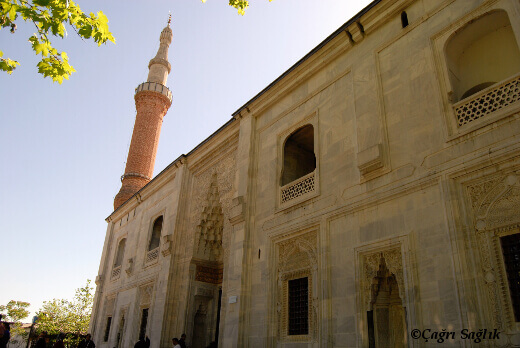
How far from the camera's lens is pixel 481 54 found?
6.55 m

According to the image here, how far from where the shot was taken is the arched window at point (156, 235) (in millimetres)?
15181

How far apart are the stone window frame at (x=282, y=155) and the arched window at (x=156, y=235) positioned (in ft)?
24.8

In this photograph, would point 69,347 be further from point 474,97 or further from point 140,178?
point 474,97

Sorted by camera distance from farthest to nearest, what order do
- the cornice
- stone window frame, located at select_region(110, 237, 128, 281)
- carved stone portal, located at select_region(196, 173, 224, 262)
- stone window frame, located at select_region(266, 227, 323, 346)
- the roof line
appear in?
stone window frame, located at select_region(110, 237, 128, 281), carved stone portal, located at select_region(196, 173, 224, 262), the roof line, the cornice, stone window frame, located at select_region(266, 227, 323, 346)

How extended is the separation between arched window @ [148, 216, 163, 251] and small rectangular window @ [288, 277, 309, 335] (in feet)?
27.8

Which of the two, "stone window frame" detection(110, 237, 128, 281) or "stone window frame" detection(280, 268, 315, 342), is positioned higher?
"stone window frame" detection(110, 237, 128, 281)

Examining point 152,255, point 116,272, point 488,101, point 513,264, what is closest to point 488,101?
point 488,101

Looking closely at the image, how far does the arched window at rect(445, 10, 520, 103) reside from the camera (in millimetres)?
6153

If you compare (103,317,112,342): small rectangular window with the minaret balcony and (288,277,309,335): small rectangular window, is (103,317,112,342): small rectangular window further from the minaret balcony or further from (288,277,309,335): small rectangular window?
the minaret balcony

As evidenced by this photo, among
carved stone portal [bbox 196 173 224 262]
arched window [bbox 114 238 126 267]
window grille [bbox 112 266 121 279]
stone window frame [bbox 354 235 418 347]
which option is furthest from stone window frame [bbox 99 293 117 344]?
stone window frame [bbox 354 235 418 347]

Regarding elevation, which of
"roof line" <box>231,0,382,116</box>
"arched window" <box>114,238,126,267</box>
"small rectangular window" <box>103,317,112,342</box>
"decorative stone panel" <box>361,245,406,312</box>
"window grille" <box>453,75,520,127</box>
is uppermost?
"roof line" <box>231,0,382,116</box>

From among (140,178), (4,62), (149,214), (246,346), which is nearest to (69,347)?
(140,178)

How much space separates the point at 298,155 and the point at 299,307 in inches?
147

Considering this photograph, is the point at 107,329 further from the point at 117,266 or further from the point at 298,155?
the point at 298,155
